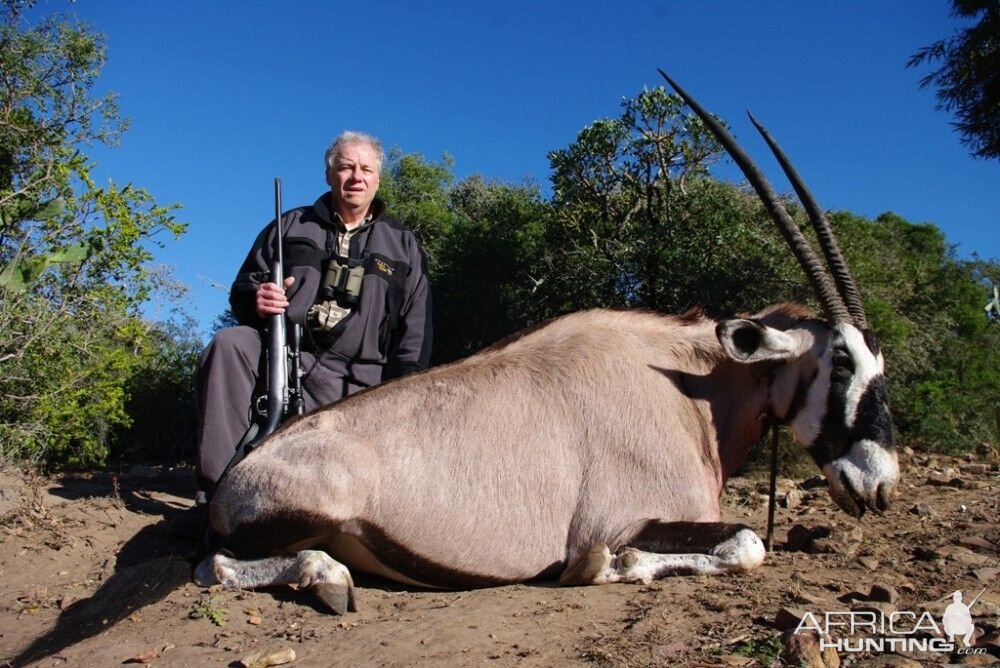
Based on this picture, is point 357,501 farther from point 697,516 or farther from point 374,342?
point 374,342

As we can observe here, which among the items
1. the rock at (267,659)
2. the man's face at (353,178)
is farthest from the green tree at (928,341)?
the rock at (267,659)

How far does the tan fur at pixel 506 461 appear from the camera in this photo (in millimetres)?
4184

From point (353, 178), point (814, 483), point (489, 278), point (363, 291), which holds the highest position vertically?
point (489, 278)

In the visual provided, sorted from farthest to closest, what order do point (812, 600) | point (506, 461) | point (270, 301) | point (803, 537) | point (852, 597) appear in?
point (270, 301), point (803, 537), point (506, 461), point (852, 597), point (812, 600)

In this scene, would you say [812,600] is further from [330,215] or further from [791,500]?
[330,215]

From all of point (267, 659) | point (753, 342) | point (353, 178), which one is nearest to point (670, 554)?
point (753, 342)

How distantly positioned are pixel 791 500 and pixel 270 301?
14.1 ft

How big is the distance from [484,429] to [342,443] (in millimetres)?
757

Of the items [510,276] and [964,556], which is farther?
[510,276]

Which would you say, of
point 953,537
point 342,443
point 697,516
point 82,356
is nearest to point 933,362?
point 953,537

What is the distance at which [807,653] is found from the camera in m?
2.73

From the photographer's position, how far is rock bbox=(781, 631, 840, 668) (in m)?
2.70

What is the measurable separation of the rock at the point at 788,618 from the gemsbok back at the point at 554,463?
84 cm

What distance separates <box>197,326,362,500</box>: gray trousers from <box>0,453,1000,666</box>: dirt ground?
64cm
